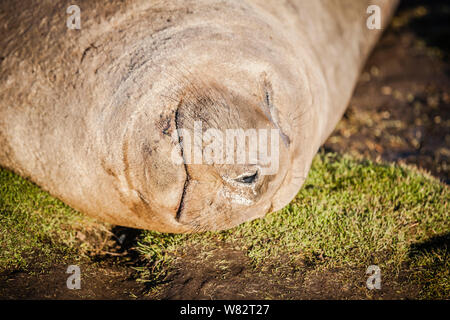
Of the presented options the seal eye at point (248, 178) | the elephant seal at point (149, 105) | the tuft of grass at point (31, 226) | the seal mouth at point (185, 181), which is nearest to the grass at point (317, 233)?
the tuft of grass at point (31, 226)

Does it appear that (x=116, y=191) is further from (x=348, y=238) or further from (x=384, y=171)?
(x=384, y=171)

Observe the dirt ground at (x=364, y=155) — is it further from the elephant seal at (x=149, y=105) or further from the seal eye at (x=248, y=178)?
the seal eye at (x=248, y=178)

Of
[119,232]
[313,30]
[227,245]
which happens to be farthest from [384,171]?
[119,232]

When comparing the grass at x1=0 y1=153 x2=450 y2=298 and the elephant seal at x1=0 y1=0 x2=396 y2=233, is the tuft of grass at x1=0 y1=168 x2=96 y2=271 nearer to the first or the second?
the grass at x1=0 y1=153 x2=450 y2=298

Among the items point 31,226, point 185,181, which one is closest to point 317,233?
point 185,181

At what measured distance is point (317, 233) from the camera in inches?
93.5

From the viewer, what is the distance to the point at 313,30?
8.85 feet

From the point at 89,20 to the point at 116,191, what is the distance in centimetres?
91

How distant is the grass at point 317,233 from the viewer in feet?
7.14

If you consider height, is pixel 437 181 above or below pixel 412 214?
above

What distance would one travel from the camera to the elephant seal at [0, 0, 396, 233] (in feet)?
6.06

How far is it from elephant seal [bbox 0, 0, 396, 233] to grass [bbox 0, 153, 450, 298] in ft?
0.78

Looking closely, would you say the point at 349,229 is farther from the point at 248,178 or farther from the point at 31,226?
the point at 31,226

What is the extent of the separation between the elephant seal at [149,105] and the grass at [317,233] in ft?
0.78
